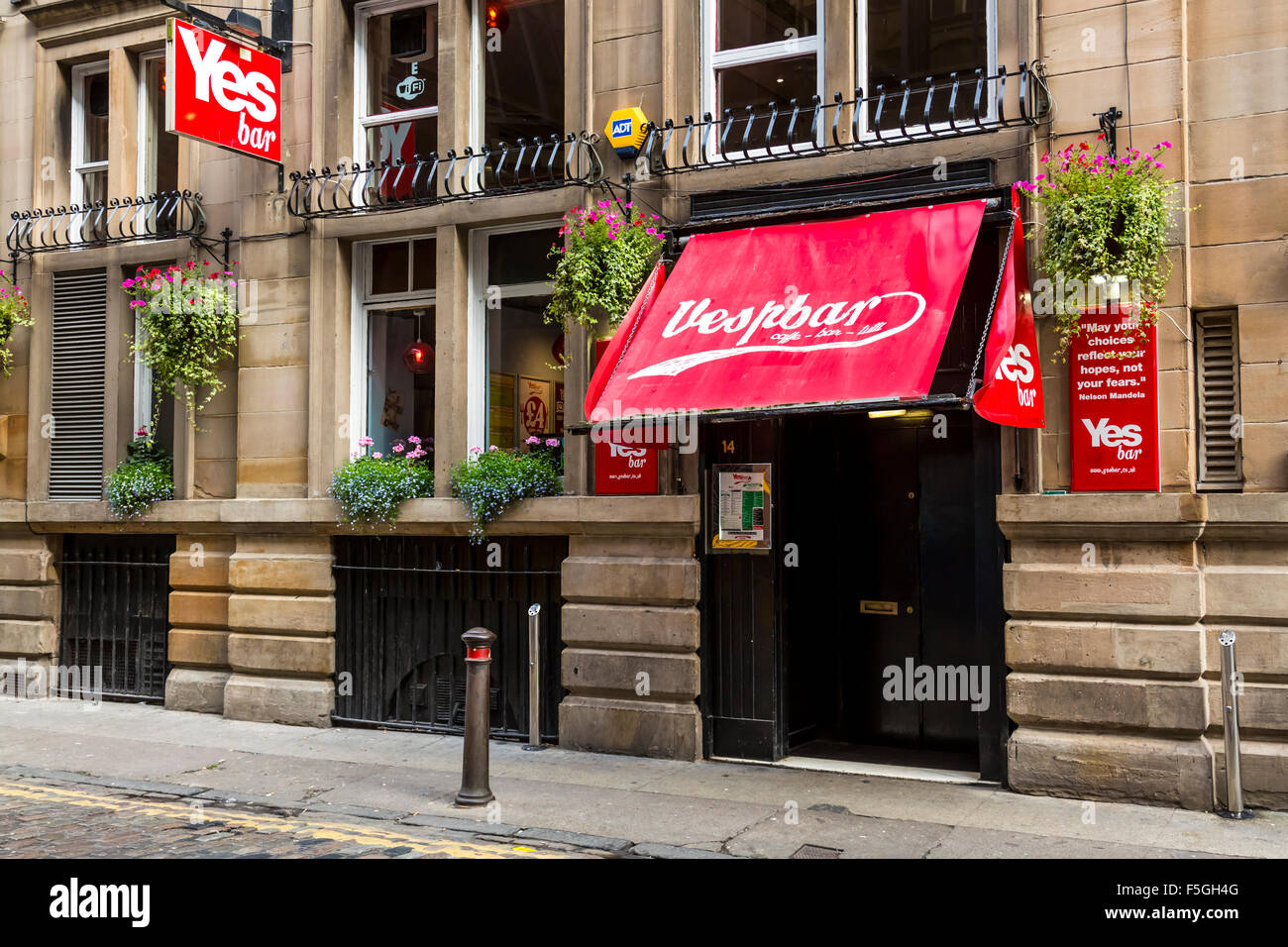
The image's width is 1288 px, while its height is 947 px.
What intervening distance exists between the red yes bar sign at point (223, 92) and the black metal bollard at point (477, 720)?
5.71 metres

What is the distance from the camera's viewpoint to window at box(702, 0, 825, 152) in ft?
33.9

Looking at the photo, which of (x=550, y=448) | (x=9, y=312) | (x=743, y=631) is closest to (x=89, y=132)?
(x=9, y=312)

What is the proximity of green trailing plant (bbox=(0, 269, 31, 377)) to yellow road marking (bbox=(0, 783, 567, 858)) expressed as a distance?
243 inches

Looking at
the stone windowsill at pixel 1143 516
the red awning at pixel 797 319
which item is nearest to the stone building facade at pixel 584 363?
the stone windowsill at pixel 1143 516

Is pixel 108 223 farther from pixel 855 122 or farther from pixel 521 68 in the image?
pixel 855 122

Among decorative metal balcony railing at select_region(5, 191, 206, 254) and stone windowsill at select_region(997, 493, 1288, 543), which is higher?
decorative metal balcony railing at select_region(5, 191, 206, 254)

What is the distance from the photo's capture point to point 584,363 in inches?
424

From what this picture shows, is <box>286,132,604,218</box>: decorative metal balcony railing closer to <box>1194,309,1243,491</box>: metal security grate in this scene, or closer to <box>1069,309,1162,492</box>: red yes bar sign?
<box>1069,309,1162,492</box>: red yes bar sign

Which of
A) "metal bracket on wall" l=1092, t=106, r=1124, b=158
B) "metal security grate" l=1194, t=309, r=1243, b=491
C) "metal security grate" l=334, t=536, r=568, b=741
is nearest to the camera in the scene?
"metal security grate" l=1194, t=309, r=1243, b=491

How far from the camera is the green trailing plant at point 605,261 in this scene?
10.1m

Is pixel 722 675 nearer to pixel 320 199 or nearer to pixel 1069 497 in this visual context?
pixel 1069 497

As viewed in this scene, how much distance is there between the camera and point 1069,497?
28.4 feet

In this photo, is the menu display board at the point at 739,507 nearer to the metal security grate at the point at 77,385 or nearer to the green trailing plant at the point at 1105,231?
the green trailing plant at the point at 1105,231

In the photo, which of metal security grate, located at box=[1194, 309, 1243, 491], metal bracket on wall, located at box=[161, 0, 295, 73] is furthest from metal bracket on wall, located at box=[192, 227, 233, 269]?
metal security grate, located at box=[1194, 309, 1243, 491]
